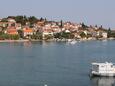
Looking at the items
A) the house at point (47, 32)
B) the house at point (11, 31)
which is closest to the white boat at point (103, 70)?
the house at point (11, 31)

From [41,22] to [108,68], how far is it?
64.0 meters

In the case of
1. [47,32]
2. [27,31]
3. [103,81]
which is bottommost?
[103,81]

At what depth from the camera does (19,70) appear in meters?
23.5

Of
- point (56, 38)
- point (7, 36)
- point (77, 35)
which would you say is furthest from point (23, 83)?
point (77, 35)

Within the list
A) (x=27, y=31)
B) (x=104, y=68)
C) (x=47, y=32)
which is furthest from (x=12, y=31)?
(x=104, y=68)

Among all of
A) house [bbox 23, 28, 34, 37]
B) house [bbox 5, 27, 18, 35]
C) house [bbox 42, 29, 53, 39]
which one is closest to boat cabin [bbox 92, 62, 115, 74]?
house [bbox 5, 27, 18, 35]

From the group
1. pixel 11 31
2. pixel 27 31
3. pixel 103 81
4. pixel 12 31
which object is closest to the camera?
pixel 103 81

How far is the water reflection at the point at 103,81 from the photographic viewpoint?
62.7 ft

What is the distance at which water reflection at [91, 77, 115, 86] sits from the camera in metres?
19.1

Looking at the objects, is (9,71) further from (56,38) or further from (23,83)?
(56,38)

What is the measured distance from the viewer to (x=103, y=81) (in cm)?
1983

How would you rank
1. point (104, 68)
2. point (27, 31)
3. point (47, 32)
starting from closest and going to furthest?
1. point (104, 68)
2. point (27, 31)
3. point (47, 32)

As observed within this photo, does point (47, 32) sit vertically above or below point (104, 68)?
above

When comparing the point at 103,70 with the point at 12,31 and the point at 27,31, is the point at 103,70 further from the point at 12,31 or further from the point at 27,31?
the point at 27,31
